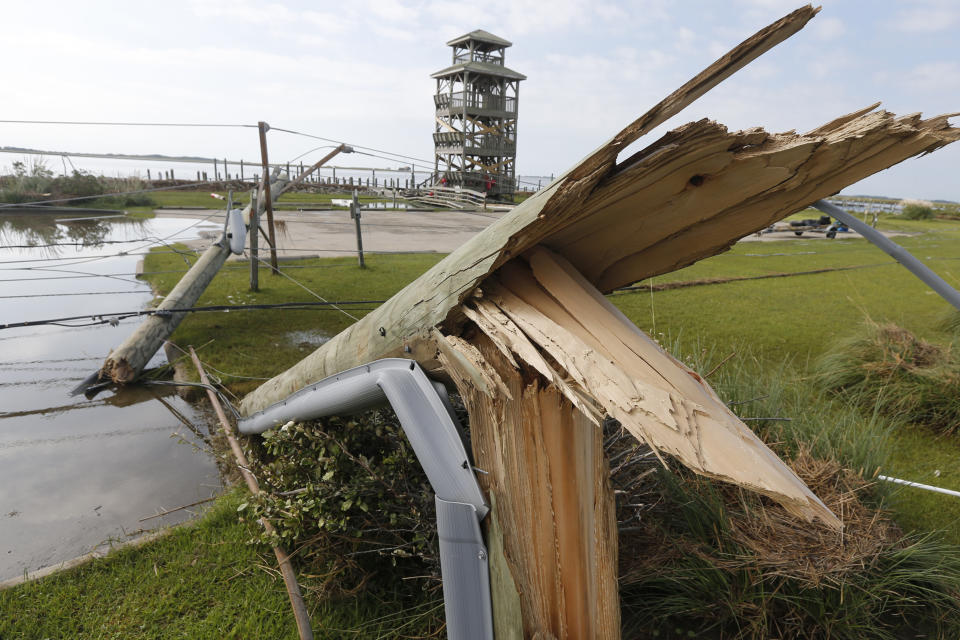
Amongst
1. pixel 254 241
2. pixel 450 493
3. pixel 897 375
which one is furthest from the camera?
pixel 254 241

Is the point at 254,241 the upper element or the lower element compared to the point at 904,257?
lower

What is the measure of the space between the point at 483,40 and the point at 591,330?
1031 inches

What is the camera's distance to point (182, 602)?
2941 mm

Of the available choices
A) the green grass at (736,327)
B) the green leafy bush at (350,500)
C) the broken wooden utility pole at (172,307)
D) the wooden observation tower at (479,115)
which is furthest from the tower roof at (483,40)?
the green leafy bush at (350,500)

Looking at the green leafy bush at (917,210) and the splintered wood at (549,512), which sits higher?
the green leafy bush at (917,210)

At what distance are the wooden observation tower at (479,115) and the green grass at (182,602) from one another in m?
21.3

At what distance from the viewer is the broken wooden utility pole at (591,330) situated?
1.17 m

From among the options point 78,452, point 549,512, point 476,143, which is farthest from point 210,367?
point 476,143

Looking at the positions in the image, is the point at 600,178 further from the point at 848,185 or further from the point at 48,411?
the point at 48,411

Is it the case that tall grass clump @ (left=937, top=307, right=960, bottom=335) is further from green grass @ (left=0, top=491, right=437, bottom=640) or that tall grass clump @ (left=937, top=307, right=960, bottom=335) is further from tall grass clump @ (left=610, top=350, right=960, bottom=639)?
green grass @ (left=0, top=491, right=437, bottom=640)

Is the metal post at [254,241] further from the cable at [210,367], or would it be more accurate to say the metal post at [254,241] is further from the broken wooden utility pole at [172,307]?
the cable at [210,367]

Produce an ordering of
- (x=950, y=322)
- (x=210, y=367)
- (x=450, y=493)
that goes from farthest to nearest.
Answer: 1. (x=950, y=322)
2. (x=210, y=367)
3. (x=450, y=493)

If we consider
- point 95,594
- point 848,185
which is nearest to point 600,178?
point 848,185

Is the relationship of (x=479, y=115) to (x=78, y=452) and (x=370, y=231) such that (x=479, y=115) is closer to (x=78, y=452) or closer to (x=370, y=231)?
(x=370, y=231)
